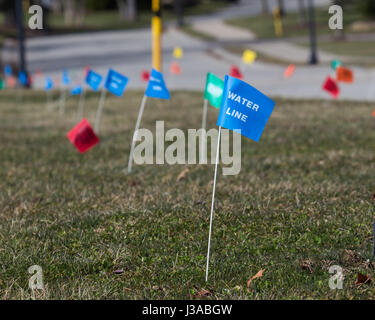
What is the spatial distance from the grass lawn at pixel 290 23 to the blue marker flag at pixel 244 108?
39204 millimetres

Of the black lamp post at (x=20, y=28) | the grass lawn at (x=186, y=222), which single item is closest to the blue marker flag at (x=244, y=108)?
the grass lawn at (x=186, y=222)

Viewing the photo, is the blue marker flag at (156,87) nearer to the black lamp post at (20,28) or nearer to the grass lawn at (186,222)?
the grass lawn at (186,222)

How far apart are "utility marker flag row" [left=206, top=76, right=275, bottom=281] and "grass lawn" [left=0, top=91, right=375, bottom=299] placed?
1.73ft

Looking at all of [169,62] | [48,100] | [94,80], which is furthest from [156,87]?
[169,62]

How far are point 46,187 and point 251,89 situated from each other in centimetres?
342

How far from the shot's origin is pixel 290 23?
49156 mm

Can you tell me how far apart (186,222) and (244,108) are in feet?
4.73

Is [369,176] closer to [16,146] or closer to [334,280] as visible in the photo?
[334,280]

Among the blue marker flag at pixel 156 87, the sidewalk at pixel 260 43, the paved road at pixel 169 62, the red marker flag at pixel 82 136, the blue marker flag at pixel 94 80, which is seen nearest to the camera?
the blue marker flag at pixel 156 87

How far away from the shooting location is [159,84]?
6441 millimetres

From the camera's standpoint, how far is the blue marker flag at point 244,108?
13.6 ft

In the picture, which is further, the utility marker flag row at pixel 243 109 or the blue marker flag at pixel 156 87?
the blue marker flag at pixel 156 87

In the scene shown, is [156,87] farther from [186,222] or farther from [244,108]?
[244,108]

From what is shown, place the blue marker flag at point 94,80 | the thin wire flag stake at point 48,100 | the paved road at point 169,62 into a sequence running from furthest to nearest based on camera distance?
the paved road at point 169,62
the thin wire flag stake at point 48,100
the blue marker flag at point 94,80
